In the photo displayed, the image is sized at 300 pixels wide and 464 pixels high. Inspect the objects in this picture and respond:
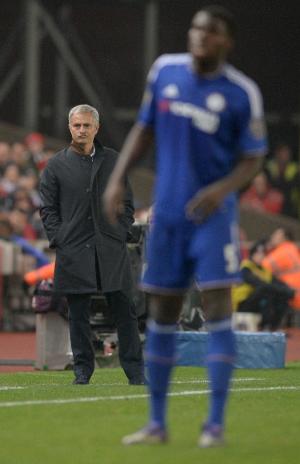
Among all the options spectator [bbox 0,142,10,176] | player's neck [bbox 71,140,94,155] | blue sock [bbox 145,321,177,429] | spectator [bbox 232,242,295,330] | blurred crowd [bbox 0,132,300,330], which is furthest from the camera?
spectator [bbox 0,142,10,176]

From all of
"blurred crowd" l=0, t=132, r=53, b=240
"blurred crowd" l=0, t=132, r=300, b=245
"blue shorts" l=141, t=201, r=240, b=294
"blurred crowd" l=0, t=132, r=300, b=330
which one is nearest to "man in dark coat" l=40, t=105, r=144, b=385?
"blue shorts" l=141, t=201, r=240, b=294

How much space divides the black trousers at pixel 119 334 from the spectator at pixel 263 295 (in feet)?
A: 29.0

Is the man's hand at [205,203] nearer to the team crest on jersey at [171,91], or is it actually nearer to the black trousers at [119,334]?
the team crest on jersey at [171,91]

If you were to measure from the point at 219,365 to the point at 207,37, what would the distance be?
1.54 m

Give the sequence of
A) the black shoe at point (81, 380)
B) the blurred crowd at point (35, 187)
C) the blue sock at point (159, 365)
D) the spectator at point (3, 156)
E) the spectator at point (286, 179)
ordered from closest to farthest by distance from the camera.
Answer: the blue sock at point (159, 365) → the black shoe at point (81, 380) → the blurred crowd at point (35, 187) → the spectator at point (3, 156) → the spectator at point (286, 179)

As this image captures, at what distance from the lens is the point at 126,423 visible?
8.91m

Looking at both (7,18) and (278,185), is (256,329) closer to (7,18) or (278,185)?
(278,185)

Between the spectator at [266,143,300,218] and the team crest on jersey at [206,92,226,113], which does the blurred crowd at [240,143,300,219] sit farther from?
the team crest on jersey at [206,92,226,113]

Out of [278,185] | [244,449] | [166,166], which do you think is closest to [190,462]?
[244,449]

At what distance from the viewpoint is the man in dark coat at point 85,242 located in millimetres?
12094

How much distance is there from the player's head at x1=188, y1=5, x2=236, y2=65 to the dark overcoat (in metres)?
4.24

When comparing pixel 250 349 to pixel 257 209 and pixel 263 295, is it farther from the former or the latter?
pixel 257 209

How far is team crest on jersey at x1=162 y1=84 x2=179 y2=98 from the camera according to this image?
7.96 meters

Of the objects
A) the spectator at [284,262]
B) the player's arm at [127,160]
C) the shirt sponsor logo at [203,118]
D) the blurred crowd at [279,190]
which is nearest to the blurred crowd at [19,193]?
the spectator at [284,262]
